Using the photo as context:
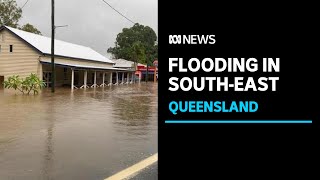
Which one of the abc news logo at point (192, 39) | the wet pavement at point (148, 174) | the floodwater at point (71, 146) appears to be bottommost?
the wet pavement at point (148, 174)

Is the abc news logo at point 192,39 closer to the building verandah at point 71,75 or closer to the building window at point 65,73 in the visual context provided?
the building verandah at point 71,75

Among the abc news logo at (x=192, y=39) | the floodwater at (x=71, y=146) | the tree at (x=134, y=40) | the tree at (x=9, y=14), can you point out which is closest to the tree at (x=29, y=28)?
the tree at (x=9, y=14)

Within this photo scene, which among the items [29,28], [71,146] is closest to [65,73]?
[29,28]

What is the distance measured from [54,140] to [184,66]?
6.75m

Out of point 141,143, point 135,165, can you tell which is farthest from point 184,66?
point 141,143

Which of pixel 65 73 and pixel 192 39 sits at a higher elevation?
pixel 65 73

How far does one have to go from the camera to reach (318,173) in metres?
3.71

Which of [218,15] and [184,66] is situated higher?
[218,15]

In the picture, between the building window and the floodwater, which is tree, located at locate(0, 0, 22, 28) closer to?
the building window

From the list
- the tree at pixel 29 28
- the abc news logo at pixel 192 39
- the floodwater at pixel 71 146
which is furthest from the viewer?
the tree at pixel 29 28

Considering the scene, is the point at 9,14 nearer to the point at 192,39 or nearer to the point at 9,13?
the point at 9,13

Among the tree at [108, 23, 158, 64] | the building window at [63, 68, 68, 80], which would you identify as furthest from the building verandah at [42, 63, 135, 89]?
the tree at [108, 23, 158, 64]

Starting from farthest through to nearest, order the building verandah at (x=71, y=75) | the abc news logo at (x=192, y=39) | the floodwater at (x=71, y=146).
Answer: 1. the building verandah at (x=71, y=75)
2. the floodwater at (x=71, y=146)
3. the abc news logo at (x=192, y=39)

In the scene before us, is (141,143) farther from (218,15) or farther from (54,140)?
(218,15)
